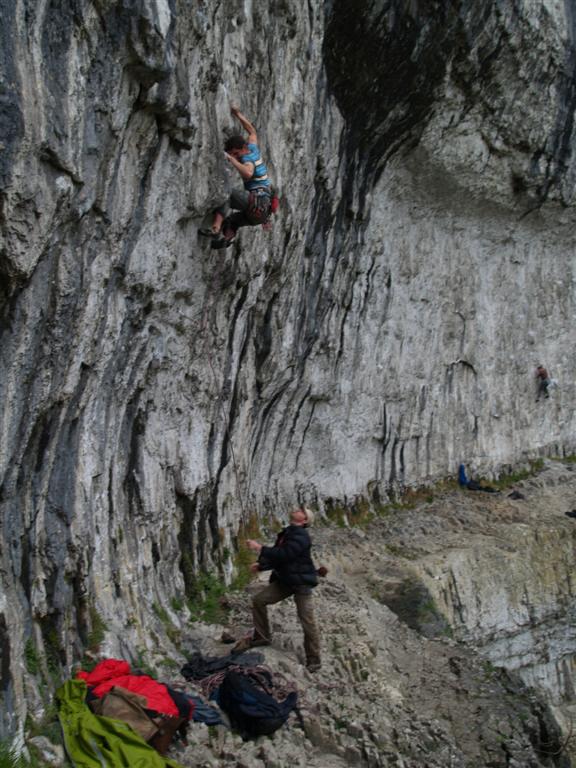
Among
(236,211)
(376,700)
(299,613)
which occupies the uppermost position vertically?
(236,211)

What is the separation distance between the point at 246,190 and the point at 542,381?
55.1 feet

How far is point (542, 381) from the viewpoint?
23.5 meters

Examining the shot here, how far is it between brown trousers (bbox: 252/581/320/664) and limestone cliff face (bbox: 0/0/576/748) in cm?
119

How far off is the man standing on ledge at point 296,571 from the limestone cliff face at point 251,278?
4.72 ft

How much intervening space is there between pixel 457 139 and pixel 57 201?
44.0 ft

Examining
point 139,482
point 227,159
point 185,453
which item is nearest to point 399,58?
point 227,159

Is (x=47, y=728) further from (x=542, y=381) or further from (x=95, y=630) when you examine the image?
(x=542, y=381)

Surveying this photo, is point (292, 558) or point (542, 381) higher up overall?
point (542, 381)

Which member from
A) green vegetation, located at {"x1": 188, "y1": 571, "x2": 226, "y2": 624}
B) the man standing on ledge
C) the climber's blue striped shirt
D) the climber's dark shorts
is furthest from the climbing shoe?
green vegetation, located at {"x1": 188, "y1": 571, "x2": 226, "y2": 624}

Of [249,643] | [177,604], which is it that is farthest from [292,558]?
[177,604]

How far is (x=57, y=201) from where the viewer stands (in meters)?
5.57

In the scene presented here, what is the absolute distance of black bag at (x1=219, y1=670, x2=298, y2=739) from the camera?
6676 millimetres

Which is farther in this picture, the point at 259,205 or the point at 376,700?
the point at 259,205

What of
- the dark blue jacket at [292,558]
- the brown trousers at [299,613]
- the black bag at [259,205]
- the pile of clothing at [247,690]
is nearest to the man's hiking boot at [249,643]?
the brown trousers at [299,613]
